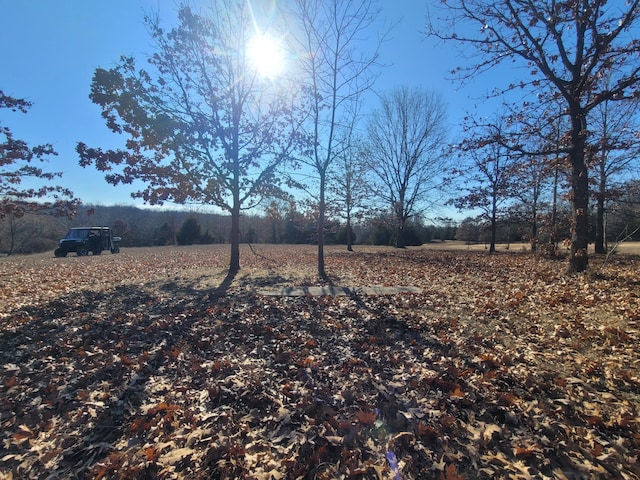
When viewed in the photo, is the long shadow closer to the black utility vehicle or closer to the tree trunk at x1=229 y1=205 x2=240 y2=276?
the tree trunk at x1=229 y1=205 x2=240 y2=276

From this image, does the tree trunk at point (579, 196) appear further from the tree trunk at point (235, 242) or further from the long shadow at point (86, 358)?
the tree trunk at point (235, 242)

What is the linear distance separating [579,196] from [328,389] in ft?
30.7

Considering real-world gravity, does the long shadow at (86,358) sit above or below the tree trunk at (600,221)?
below

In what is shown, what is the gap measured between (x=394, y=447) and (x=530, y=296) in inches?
234

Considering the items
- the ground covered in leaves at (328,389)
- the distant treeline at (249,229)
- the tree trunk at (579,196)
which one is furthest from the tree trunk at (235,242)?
the tree trunk at (579,196)

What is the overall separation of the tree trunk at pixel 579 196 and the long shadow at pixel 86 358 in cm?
1022

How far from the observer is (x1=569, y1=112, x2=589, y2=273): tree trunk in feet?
28.1

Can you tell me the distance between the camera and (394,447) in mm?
2574

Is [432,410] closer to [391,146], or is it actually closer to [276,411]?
[276,411]

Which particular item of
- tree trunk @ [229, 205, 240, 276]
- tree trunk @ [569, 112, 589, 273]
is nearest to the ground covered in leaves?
tree trunk @ [569, 112, 589, 273]

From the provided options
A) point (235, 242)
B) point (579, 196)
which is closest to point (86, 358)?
point (235, 242)

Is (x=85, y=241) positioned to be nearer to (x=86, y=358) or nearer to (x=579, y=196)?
(x=86, y=358)

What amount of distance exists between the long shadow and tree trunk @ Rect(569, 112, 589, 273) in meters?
10.2

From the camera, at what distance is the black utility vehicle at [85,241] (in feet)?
71.7
